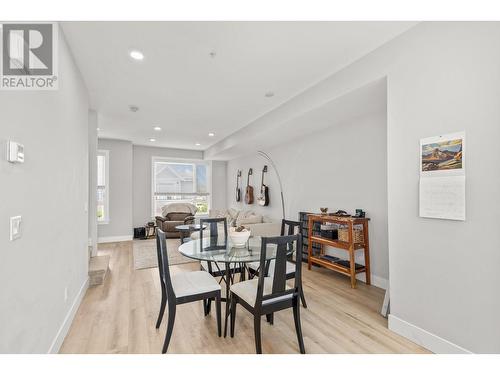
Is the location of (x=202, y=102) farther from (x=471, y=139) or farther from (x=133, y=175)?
(x=133, y=175)

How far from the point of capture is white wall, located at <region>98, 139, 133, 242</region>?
255 inches

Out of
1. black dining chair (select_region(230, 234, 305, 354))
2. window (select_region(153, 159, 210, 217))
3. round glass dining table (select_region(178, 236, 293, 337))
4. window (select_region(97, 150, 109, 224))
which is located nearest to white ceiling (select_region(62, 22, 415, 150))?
black dining chair (select_region(230, 234, 305, 354))

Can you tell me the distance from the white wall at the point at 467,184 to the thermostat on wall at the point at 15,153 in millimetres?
2722

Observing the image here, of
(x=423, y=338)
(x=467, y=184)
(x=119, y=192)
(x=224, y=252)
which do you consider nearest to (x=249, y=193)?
(x=119, y=192)

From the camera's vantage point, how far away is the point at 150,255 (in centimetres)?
501

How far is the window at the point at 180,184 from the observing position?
25.2 feet

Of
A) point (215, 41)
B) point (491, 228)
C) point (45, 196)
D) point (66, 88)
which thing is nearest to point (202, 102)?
point (215, 41)

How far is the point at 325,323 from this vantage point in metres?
2.42

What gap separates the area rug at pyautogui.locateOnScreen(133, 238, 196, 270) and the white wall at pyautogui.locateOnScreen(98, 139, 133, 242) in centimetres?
59

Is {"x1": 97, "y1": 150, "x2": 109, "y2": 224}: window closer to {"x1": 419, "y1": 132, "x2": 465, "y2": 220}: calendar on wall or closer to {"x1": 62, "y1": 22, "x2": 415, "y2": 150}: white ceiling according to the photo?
{"x1": 62, "y1": 22, "x2": 415, "y2": 150}: white ceiling

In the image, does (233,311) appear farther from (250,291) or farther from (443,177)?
(443,177)

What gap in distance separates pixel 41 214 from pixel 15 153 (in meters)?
0.58
